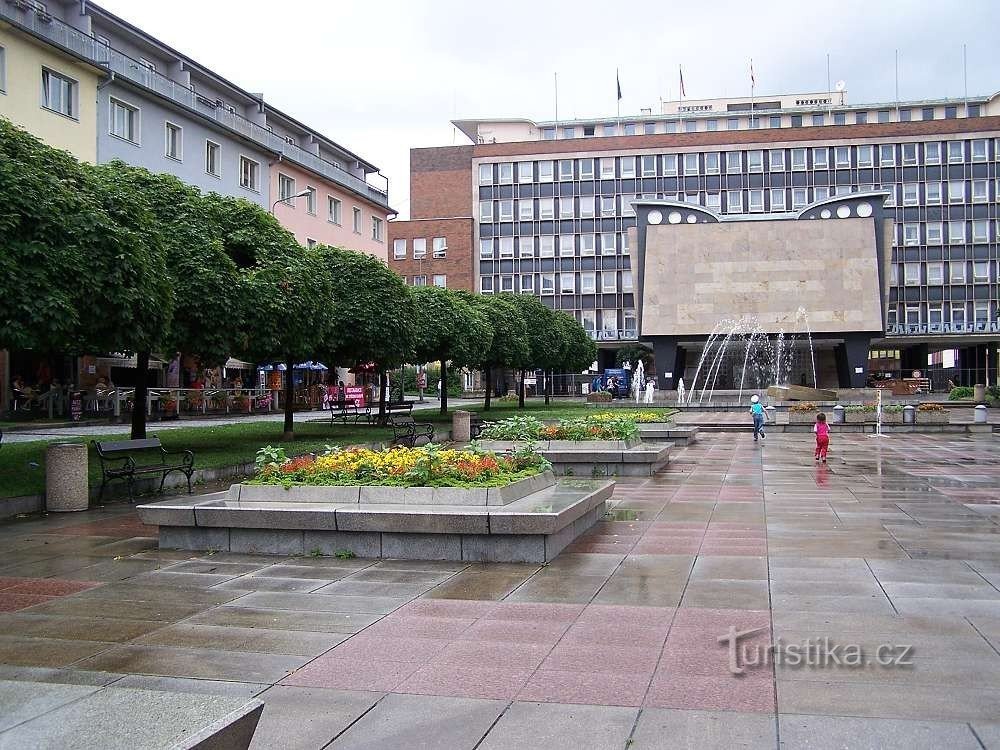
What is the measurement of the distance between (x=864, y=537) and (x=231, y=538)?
6651 millimetres

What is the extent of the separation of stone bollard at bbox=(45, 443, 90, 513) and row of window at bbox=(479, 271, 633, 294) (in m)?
68.8

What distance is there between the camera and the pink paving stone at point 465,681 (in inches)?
194

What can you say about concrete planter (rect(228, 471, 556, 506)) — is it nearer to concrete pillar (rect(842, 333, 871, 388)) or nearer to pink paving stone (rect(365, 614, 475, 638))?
pink paving stone (rect(365, 614, 475, 638))

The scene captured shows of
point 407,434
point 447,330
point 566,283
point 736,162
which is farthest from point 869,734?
point 736,162

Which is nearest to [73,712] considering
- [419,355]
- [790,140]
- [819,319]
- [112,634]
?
[112,634]

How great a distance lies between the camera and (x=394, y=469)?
998cm

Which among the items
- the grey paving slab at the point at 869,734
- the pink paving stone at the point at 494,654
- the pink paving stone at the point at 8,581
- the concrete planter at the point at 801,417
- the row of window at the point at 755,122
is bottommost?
the pink paving stone at the point at 8,581

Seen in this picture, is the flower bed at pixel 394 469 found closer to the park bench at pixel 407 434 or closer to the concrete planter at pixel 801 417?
the park bench at pixel 407 434

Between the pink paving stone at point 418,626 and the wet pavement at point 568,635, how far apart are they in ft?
0.09

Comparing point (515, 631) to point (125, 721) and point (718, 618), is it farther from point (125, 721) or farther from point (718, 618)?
point (125, 721)

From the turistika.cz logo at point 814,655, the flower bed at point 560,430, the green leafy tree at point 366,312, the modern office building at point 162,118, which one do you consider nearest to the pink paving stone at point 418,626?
the turistika.cz logo at point 814,655

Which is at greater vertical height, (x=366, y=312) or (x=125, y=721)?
(x=366, y=312)

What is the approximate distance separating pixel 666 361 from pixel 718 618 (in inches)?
2279

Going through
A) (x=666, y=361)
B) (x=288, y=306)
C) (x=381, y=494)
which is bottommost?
(x=381, y=494)
